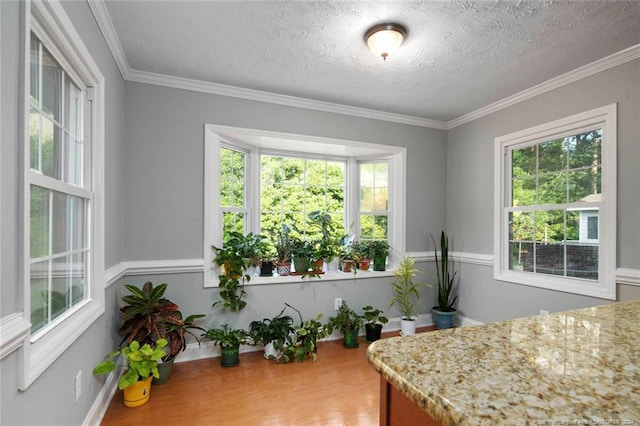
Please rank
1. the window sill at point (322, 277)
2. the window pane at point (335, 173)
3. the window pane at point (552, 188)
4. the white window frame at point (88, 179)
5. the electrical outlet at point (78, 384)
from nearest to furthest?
the white window frame at point (88, 179), the electrical outlet at point (78, 384), the window pane at point (552, 188), the window sill at point (322, 277), the window pane at point (335, 173)

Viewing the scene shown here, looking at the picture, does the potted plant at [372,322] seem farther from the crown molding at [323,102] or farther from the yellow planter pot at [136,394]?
the crown molding at [323,102]

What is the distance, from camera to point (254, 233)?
11.2ft

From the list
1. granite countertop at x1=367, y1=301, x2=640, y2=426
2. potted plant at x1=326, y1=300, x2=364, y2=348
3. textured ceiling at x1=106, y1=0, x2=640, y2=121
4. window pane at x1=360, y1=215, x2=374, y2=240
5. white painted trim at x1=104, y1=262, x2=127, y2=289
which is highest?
textured ceiling at x1=106, y1=0, x2=640, y2=121

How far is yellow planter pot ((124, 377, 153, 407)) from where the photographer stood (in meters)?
2.11

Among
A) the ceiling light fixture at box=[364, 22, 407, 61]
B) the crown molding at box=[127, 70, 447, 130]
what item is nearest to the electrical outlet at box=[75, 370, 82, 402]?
the crown molding at box=[127, 70, 447, 130]

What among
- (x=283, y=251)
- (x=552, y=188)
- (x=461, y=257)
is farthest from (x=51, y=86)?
(x=461, y=257)

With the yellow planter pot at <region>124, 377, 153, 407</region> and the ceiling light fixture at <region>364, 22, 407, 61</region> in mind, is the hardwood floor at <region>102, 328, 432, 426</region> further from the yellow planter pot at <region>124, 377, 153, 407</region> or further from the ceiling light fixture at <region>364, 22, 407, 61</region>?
the ceiling light fixture at <region>364, 22, 407, 61</region>

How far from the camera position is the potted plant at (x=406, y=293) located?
342 centimetres

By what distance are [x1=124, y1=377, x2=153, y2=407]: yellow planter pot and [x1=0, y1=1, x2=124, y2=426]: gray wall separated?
19 centimetres

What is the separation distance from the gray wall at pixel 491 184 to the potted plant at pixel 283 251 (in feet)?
6.75

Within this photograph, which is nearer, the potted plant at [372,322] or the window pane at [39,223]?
the window pane at [39,223]

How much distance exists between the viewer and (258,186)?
3.48 meters

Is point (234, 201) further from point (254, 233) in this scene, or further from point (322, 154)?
point (322, 154)

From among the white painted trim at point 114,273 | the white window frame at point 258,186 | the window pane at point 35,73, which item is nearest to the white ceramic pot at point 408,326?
the white window frame at point 258,186
